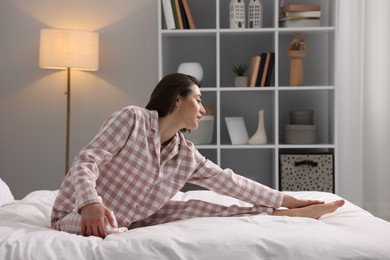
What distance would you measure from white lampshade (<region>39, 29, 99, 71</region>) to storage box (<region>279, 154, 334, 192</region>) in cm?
136

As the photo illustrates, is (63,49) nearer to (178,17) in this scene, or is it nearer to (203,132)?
(178,17)

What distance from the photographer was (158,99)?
221 centimetres

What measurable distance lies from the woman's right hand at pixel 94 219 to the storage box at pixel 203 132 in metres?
2.41

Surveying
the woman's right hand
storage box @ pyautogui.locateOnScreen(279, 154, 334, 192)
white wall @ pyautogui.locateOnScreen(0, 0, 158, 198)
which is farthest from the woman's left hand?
white wall @ pyautogui.locateOnScreen(0, 0, 158, 198)

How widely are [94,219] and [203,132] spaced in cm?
247

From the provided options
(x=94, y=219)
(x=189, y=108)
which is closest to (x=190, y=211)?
(x=189, y=108)

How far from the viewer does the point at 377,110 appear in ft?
14.5

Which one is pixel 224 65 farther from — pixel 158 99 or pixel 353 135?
pixel 158 99

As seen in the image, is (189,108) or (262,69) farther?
(262,69)

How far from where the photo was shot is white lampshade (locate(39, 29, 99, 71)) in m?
4.21

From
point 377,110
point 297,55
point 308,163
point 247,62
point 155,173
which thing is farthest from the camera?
point 247,62

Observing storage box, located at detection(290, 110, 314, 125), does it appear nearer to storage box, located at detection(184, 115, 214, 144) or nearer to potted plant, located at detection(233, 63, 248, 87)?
potted plant, located at detection(233, 63, 248, 87)

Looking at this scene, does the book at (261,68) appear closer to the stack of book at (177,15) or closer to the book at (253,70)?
the book at (253,70)

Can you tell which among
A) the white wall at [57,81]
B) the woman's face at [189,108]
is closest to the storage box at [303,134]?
the white wall at [57,81]
